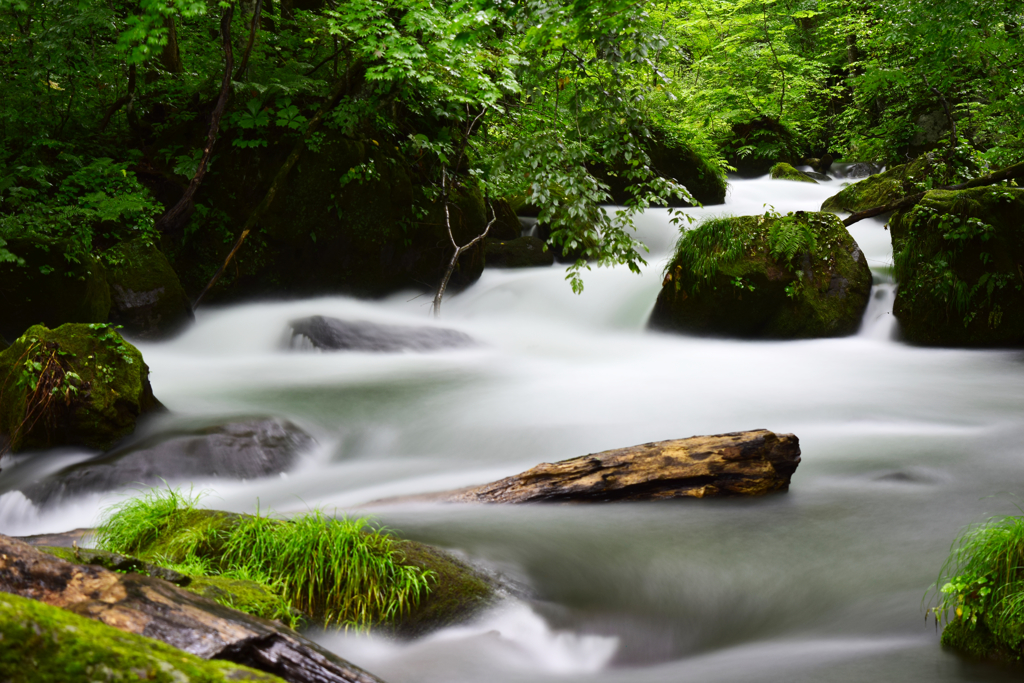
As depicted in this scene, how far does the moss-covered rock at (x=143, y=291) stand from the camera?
8.14 m

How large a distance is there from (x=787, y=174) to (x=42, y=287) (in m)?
17.8

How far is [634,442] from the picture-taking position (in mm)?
5664

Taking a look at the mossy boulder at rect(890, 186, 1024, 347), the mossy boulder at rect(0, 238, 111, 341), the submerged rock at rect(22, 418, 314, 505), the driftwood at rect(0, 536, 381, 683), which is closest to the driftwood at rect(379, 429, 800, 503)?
the submerged rock at rect(22, 418, 314, 505)

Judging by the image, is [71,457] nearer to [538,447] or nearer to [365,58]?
[538,447]

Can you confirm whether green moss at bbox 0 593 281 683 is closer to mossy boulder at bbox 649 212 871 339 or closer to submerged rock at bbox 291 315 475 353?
submerged rock at bbox 291 315 475 353

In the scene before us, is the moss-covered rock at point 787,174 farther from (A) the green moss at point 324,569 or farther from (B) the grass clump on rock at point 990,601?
(A) the green moss at point 324,569

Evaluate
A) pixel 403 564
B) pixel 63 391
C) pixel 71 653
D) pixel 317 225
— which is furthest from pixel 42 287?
pixel 71 653

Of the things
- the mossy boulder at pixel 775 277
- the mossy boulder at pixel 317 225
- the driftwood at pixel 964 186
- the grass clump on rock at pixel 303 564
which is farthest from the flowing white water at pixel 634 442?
the driftwood at pixel 964 186

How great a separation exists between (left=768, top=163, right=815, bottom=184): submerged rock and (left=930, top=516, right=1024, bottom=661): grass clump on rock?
1753 centimetres

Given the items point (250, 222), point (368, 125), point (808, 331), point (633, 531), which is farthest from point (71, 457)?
point (808, 331)

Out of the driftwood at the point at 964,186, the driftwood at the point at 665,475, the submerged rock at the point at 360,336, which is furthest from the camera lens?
the driftwood at the point at 964,186

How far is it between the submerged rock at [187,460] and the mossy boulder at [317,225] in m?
4.92

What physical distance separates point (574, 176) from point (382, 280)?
17.6 feet

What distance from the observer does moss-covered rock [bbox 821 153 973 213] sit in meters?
10.6
